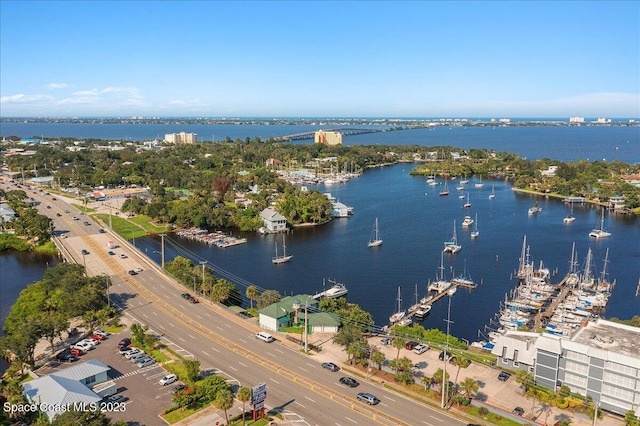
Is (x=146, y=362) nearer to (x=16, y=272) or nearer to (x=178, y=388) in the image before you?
(x=178, y=388)

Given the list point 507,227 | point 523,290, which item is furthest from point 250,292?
point 507,227

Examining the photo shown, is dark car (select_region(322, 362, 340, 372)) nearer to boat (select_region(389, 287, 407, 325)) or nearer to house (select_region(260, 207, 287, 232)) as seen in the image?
boat (select_region(389, 287, 407, 325))

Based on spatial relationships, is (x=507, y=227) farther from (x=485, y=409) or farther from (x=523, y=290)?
(x=485, y=409)

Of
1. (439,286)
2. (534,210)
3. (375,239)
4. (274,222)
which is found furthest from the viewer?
(534,210)

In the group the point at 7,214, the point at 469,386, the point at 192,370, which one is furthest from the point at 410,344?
the point at 7,214

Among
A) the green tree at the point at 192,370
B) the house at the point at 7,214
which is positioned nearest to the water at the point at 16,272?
the house at the point at 7,214

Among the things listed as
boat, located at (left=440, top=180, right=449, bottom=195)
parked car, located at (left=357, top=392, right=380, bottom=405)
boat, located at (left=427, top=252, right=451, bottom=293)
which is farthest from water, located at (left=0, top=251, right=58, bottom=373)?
boat, located at (left=440, top=180, right=449, bottom=195)
